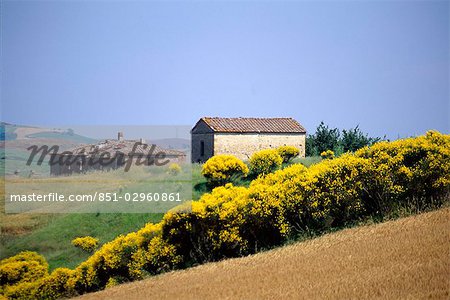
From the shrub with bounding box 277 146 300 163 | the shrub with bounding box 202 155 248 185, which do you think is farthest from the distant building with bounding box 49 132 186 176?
the shrub with bounding box 202 155 248 185

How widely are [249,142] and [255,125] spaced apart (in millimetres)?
2196

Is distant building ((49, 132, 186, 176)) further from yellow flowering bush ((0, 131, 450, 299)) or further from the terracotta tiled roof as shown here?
yellow flowering bush ((0, 131, 450, 299))

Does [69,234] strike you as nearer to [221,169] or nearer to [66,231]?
[66,231]

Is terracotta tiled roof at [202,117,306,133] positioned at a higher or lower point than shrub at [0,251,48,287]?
higher

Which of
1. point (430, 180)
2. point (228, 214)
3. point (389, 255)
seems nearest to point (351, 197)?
point (430, 180)

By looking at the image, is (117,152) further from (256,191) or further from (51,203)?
(256,191)

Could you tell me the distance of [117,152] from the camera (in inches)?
2395

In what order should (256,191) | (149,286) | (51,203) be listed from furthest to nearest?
(51,203)
(256,191)
(149,286)

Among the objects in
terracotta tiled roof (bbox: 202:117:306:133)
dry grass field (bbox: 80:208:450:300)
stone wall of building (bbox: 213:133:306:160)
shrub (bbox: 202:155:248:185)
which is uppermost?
terracotta tiled roof (bbox: 202:117:306:133)

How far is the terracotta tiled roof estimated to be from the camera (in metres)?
50.6

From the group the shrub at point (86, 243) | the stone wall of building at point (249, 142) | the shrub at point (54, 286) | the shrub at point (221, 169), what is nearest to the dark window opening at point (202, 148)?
the stone wall of building at point (249, 142)

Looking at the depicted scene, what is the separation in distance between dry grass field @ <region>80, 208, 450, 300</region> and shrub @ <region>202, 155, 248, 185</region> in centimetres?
1929

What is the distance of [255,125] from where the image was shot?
52.5 meters

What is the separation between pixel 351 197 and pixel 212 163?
19.6 metres
